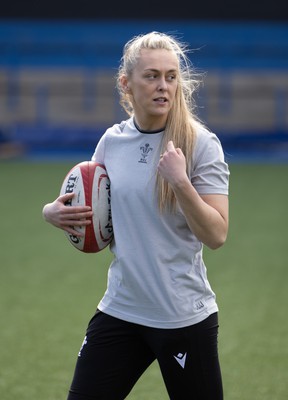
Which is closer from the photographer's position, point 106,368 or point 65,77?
point 106,368

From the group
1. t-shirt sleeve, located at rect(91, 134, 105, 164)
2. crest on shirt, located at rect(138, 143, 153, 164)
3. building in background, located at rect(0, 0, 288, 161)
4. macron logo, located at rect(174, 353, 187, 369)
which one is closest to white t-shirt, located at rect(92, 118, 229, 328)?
crest on shirt, located at rect(138, 143, 153, 164)

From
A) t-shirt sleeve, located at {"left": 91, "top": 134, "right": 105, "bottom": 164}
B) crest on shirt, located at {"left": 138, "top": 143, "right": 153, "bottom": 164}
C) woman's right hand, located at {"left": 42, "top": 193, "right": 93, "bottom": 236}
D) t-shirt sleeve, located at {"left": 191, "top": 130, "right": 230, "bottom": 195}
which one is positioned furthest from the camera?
t-shirt sleeve, located at {"left": 91, "top": 134, "right": 105, "bottom": 164}

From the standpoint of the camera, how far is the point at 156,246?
12.9 feet

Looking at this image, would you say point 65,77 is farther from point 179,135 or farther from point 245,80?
point 179,135

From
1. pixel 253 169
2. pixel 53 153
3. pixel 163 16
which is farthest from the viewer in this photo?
pixel 163 16

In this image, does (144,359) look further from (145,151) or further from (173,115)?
(173,115)

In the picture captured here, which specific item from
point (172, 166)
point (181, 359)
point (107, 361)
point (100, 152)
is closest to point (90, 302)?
point (100, 152)

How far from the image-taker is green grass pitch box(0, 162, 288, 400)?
21.0 feet

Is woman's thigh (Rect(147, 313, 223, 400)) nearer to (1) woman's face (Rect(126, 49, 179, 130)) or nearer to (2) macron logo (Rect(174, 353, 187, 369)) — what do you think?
(2) macron logo (Rect(174, 353, 187, 369))

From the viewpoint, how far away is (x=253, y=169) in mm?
22422

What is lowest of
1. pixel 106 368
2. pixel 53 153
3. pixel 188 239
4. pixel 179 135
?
pixel 53 153

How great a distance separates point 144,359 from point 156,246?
0.57 metres

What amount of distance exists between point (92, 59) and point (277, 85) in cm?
629

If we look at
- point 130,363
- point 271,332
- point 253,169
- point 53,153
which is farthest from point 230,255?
point 53,153
